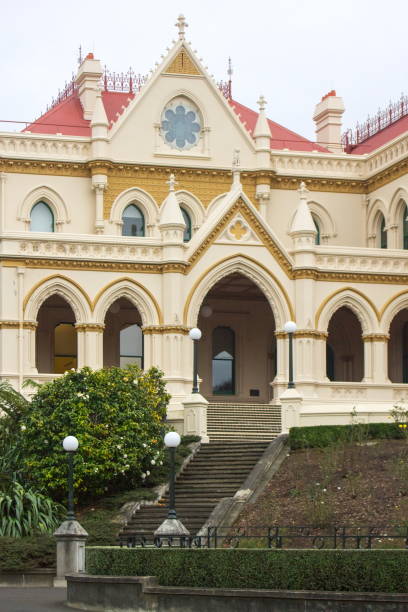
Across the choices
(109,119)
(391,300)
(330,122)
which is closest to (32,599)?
(391,300)

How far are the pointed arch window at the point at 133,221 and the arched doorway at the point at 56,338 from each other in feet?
14.1

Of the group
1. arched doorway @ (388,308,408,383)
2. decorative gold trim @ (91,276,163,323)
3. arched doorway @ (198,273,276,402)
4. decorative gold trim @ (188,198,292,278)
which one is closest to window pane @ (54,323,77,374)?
decorative gold trim @ (91,276,163,323)

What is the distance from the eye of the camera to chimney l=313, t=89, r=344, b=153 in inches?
2522

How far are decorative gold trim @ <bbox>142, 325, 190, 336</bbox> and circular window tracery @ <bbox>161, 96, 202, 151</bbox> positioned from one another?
945cm

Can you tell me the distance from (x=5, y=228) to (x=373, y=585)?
102 feet

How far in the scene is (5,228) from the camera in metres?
55.9

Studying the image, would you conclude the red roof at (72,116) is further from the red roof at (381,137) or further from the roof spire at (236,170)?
the red roof at (381,137)

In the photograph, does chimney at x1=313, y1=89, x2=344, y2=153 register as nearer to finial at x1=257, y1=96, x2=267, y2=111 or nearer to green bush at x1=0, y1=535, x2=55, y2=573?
finial at x1=257, y1=96, x2=267, y2=111

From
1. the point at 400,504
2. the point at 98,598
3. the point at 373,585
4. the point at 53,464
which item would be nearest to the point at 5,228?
the point at 53,464

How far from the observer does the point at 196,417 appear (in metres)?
46.6

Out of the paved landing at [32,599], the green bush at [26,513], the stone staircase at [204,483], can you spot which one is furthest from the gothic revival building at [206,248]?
the paved landing at [32,599]

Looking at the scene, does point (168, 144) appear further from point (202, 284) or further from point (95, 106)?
point (202, 284)

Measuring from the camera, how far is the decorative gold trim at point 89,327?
5119cm

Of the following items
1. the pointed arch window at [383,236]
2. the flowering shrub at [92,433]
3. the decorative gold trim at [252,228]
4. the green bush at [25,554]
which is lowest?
the green bush at [25,554]
